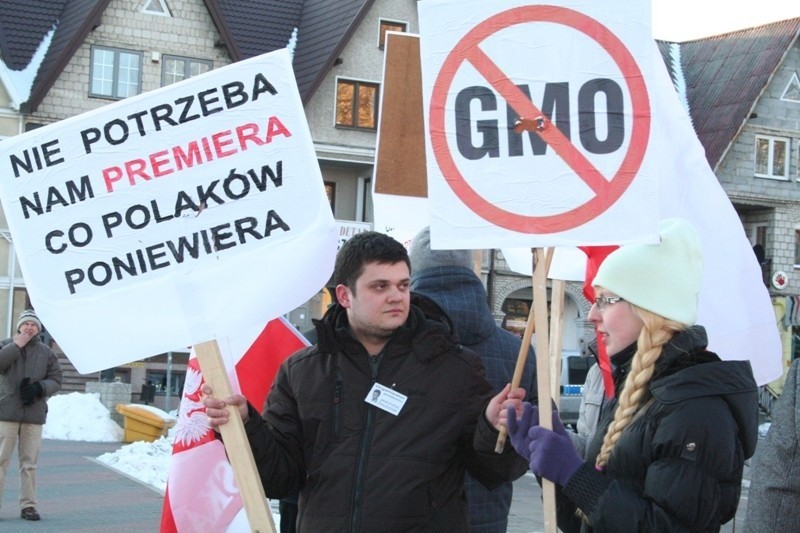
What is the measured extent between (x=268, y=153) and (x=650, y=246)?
4.30 feet

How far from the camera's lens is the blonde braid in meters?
3.45

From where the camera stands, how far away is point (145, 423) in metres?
21.2

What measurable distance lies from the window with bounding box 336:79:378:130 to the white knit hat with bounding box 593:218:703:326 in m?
32.8

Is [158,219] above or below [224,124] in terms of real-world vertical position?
below

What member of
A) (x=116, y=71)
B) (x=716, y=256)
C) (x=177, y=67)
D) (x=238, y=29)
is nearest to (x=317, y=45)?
(x=238, y=29)

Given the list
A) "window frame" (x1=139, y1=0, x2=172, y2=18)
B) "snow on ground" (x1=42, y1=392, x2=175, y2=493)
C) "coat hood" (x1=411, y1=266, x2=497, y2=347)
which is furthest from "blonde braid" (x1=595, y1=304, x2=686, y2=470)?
"window frame" (x1=139, y1=0, x2=172, y2=18)

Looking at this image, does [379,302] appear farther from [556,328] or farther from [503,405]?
[556,328]

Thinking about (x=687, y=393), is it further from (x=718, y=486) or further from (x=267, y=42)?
(x=267, y=42)

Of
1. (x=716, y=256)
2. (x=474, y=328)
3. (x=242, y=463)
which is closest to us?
(x=242, y=463)

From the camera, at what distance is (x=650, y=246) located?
368 cm

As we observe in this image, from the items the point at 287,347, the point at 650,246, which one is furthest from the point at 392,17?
the point at 650,246

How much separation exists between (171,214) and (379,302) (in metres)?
0.75

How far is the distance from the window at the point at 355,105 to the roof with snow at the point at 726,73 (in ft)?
35.5

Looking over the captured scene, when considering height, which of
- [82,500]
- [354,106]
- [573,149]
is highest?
[354,106]
